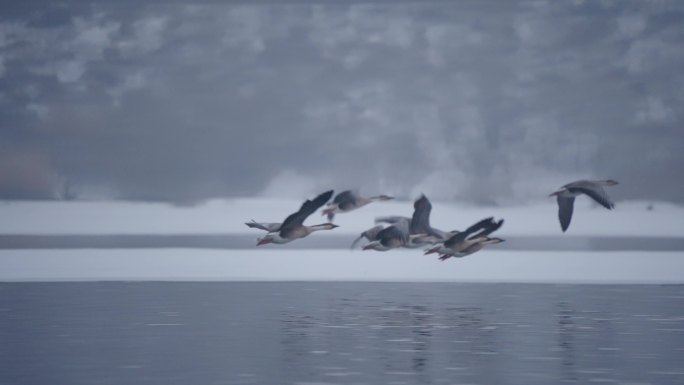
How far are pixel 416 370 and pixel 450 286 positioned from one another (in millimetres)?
13595

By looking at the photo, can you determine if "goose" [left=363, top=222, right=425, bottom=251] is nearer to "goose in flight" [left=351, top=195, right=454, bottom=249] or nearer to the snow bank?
"goose in flight" [left=351, top=195, right=454, bottom=249]

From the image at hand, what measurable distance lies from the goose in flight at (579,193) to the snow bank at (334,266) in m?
4.55

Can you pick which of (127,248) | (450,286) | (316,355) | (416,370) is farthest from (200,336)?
(127,248)

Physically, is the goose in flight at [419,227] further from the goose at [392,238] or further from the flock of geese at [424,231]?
the goose at [392,238]

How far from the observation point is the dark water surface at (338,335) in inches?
659

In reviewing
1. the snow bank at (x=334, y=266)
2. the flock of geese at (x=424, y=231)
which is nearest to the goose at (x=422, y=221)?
the flock of geese at (x=424, y=231)

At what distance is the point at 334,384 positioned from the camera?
15.9 m

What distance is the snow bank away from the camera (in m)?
33.0

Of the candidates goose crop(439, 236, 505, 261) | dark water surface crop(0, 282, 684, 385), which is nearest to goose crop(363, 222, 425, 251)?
goose crop(439, 236, 505, 261)

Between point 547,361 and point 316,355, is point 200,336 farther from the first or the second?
point 547,361

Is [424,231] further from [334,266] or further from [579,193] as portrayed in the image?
[334,266]

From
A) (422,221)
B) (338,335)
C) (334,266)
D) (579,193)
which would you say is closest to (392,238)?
(422,221)

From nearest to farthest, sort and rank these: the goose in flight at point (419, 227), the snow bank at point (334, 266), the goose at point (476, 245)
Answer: the goose at point (476, 245) < the goose in flight at point (419, 227) < the snow bank at point (334, 266)

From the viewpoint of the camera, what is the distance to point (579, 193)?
26750 millimetres
